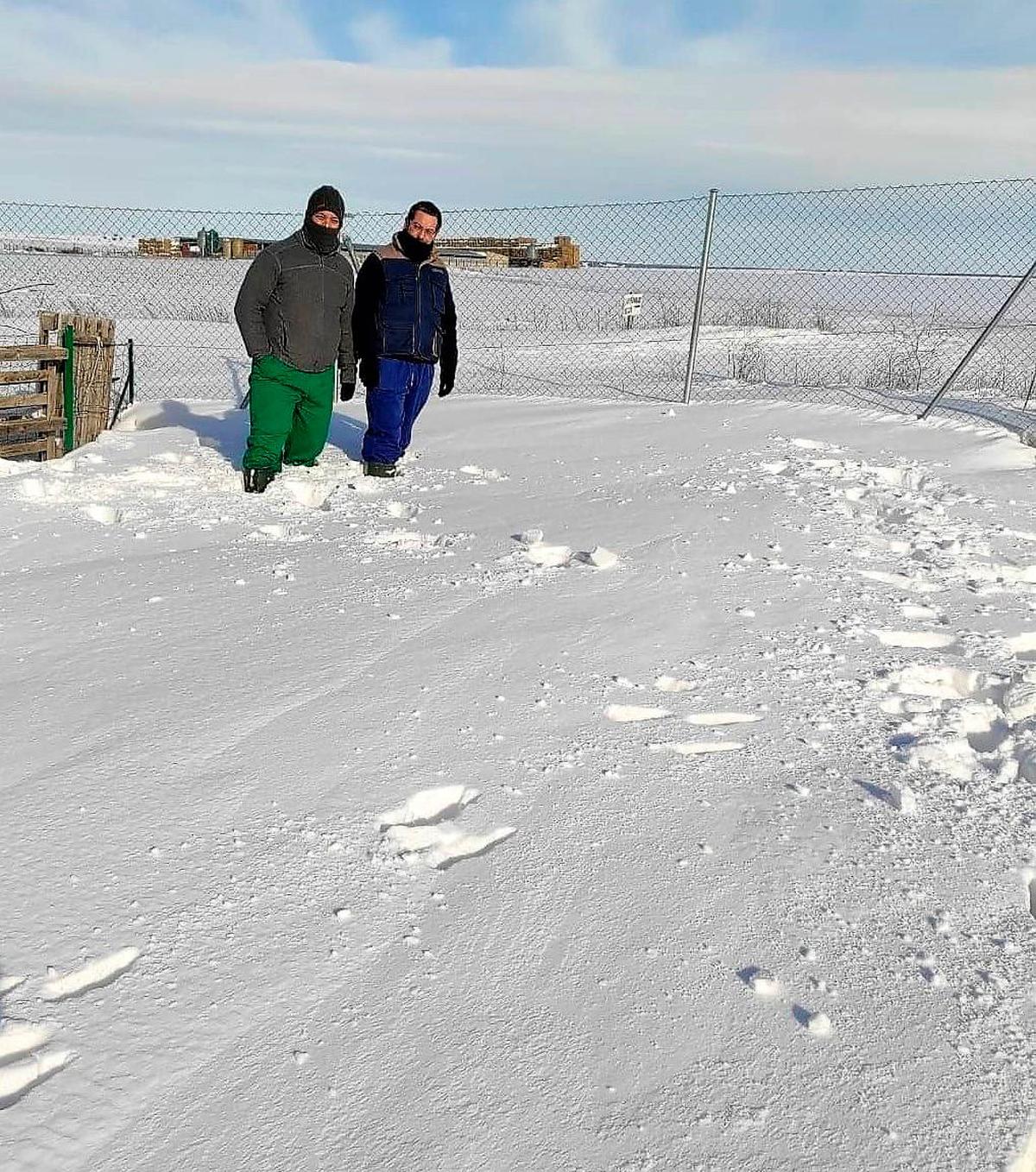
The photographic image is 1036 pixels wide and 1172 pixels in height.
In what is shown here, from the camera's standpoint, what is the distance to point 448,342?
19.8 feet

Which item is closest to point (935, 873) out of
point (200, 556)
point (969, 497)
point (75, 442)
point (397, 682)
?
point (397, 682)

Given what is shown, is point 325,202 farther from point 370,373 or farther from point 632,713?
point 632,713

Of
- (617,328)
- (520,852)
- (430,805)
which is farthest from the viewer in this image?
(617,328)

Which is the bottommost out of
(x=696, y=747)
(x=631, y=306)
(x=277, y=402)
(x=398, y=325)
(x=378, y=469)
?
(x=696, y=747)

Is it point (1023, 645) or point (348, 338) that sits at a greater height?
point (348, 338)

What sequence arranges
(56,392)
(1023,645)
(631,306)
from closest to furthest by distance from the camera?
1. (1023,645)
2. (56,392)
3. (631,306)

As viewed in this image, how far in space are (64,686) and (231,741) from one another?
71 centimetres

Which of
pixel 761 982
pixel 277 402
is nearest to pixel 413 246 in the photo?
pixel 277 402

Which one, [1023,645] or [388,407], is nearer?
[1023,645]

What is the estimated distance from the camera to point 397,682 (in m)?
3.11

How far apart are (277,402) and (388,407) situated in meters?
0.64

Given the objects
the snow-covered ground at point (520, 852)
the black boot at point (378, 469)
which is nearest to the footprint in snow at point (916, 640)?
the snow-covered ground at point (520, 852)

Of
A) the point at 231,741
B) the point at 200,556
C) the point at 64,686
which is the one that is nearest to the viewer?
the point at 231,741

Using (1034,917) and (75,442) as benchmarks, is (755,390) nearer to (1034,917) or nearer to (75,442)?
(75,442)
